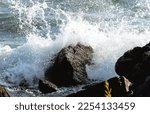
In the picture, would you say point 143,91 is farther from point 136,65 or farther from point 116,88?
point 136,65

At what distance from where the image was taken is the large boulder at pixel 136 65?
10492 millimetres

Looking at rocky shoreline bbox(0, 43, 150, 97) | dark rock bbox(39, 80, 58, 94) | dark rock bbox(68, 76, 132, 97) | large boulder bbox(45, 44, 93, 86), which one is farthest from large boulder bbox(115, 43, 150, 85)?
dark rock bbox(39, 80, 58, 94)

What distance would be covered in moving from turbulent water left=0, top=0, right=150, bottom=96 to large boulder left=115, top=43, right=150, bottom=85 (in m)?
1.44

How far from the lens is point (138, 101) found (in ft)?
24.8

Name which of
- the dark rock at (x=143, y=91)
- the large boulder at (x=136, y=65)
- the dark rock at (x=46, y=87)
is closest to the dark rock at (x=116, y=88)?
the large boulder at (x=136, y=65)

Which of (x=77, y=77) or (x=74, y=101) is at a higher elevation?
(x=74, y=101)

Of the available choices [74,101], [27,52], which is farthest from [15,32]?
[74,101]

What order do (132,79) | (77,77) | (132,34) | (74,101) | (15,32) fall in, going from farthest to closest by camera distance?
(15,32)
(132,34)
(77,77)
(132,79)
(74,101)

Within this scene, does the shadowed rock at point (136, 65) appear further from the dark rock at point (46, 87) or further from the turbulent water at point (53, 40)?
the dark rock at point (46, 87)

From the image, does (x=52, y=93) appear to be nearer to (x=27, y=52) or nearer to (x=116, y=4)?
(x=27, y=52)

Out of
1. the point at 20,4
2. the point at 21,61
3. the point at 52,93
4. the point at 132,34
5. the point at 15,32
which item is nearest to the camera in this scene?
the point at 52,93

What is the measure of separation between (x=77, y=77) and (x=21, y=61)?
282 cm

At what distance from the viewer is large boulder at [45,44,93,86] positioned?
12.6m

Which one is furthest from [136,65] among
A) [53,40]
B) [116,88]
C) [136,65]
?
[53,40]
